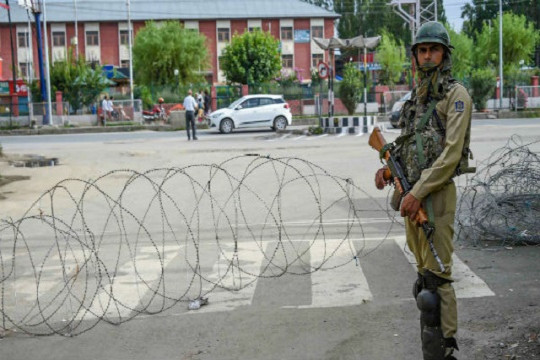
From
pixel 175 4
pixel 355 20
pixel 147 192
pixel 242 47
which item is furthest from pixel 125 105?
pixel 355 20

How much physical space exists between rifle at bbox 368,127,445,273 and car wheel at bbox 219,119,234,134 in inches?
1093

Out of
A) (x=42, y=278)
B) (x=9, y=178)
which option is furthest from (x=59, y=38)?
(x=42, y=278)

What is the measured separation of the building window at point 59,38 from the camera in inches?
2879

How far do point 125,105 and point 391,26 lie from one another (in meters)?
59.6

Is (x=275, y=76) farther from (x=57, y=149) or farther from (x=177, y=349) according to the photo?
(x=177, y=349)

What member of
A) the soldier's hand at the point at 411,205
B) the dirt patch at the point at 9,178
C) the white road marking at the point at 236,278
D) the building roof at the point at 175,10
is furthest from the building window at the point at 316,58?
the soldier's hand at the point at 411,205

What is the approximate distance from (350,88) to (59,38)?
46.1 m

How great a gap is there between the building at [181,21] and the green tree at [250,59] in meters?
14.2

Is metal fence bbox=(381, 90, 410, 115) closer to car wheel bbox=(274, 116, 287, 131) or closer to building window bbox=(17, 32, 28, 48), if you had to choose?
car wheel bbox=(274, 116, 287, 131)

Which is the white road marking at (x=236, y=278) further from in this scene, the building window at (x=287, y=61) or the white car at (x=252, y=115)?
the building window at (x=287, y=61)

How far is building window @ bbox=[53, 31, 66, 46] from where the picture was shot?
240 ft

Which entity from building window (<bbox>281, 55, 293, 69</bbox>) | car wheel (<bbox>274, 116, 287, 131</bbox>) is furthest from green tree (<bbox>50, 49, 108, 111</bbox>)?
building window (<bbox>281, 55, 293, 69</bbox>)

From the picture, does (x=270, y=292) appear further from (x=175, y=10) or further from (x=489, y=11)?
(x=489, y=11)

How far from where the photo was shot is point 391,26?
95375 mm
